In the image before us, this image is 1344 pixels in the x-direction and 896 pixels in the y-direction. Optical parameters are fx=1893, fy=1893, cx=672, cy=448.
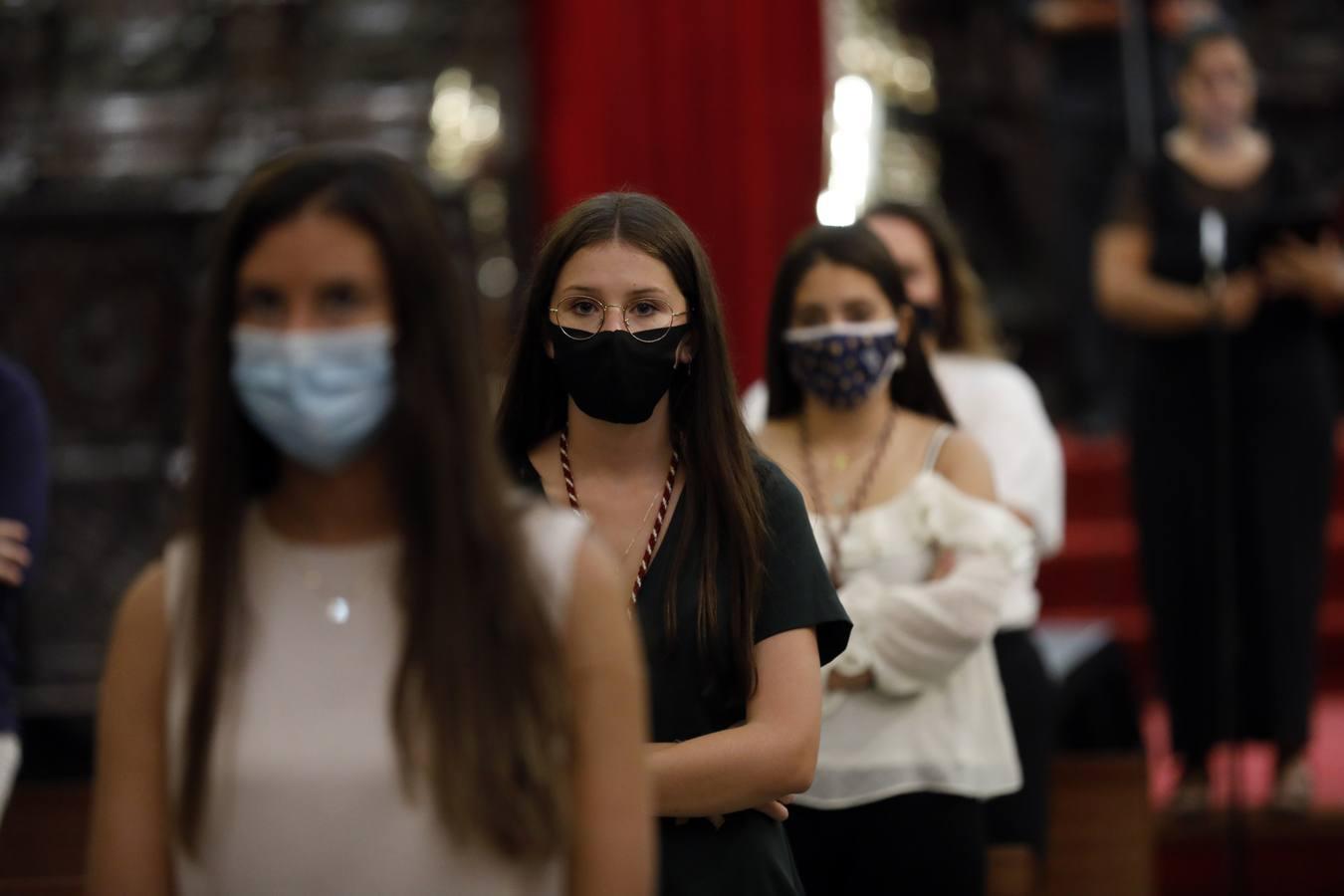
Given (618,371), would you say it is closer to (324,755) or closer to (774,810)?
(774,810)

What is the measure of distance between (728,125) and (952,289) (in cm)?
284

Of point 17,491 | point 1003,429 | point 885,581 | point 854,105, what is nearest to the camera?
point 885,581

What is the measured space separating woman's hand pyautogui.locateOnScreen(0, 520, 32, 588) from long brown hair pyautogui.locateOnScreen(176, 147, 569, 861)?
154 centimetres

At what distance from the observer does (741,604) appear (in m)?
2.10

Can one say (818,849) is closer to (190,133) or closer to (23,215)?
(23,215)

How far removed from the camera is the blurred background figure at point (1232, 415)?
4703mm

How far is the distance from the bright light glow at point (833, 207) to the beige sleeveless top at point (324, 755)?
4.80 m

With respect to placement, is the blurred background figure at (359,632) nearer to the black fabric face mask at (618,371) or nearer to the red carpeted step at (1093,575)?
the black fabric face mask at (618,371)

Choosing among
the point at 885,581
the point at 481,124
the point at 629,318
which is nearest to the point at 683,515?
the point at 629,318

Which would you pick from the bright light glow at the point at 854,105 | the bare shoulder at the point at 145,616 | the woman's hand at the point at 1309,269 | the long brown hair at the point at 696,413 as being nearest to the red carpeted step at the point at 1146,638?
the woman's hand at the point at 1309,269

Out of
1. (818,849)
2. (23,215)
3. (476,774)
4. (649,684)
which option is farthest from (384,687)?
(23,215)

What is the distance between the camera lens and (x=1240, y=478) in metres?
4.82

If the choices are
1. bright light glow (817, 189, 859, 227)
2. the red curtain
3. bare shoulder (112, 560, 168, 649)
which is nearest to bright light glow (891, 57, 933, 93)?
bright light glow (817, 189, 859, 227)

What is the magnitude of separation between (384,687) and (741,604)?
0.64 meters
